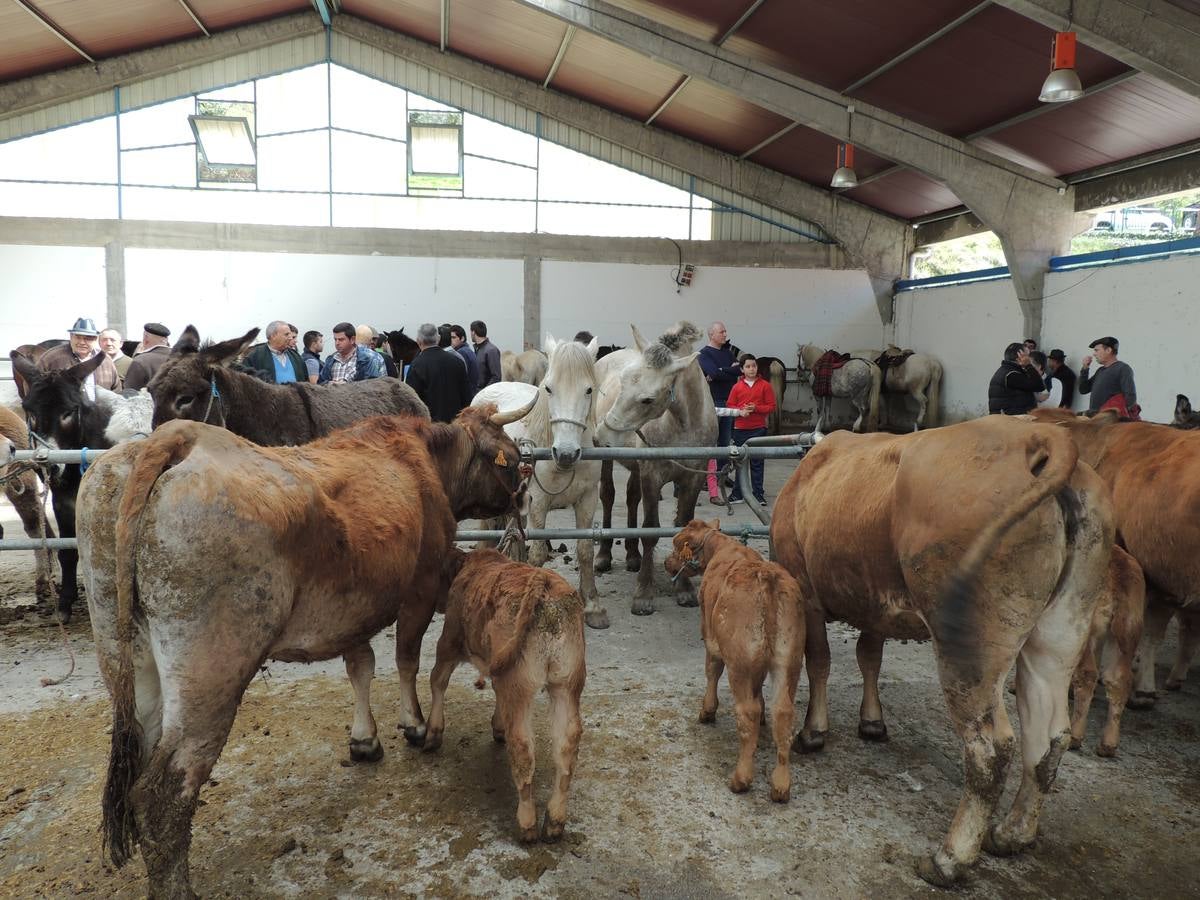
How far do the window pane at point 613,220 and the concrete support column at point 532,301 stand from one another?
0.96 meters

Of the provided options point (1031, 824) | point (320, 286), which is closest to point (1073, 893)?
point (1031, 824)

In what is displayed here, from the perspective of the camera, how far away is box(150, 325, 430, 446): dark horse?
184 inches

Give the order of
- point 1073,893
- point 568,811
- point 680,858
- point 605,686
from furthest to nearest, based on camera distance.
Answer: point 605,686
point 568,811
point 680,858
point 1073,893

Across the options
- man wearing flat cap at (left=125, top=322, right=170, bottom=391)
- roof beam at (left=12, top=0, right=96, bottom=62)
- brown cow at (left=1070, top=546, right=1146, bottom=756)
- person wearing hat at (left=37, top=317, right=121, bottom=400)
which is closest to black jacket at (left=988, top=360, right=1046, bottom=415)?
brown cow at (left=1070, top=546, right=1146, bottom=756)

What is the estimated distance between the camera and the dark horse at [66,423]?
18.3 feet

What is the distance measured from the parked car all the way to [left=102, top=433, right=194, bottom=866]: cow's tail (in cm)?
1771

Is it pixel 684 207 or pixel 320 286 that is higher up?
pixel 684 207

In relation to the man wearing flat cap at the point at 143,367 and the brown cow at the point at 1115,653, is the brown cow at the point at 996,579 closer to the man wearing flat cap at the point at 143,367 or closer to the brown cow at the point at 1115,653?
the brown cow at the point at 1115,653

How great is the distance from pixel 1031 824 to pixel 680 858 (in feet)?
4.42

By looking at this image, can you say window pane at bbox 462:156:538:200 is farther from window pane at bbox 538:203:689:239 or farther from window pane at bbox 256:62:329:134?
window pane at bbox 256:62:329:134

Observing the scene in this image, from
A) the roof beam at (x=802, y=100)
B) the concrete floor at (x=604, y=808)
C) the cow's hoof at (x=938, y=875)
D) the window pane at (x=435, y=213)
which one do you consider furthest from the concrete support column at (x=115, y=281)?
the cow's hoof at (x=938, y=875)

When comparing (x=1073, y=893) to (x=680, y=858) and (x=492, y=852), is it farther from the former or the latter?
(x=492, y=852)

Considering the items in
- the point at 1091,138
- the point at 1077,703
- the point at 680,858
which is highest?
the point at 1091,138

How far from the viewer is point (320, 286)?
1764cm
